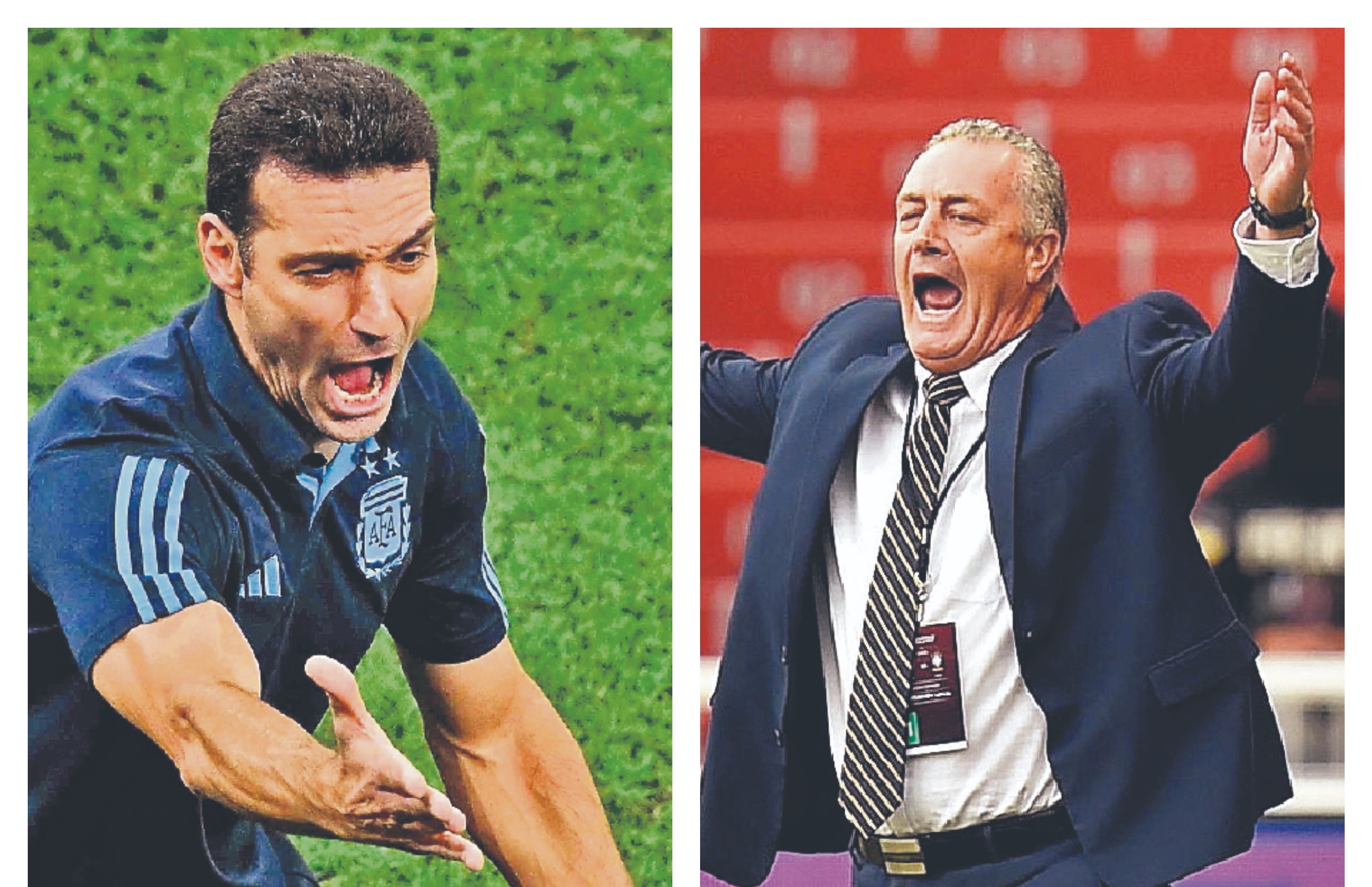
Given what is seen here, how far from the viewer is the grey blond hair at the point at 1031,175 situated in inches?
150

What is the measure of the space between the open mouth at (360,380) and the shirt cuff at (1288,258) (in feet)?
4.96

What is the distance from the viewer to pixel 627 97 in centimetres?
401

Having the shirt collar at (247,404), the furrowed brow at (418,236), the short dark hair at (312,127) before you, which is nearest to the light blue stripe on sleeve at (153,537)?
the shirt collar at (247,404)

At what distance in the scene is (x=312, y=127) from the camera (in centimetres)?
382

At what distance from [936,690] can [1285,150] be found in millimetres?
1074

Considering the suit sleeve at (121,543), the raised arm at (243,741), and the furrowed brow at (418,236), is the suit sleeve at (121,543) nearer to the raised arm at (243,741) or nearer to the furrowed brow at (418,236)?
the raised arm at (243,741)

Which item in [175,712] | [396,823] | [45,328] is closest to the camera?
[396,823]

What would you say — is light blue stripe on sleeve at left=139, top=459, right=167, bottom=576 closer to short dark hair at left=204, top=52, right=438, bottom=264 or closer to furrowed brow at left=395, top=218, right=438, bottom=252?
short dark hair at left=204, top=52, right=438, bottom=264

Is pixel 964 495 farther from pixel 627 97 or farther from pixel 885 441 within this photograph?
pixel 627 97

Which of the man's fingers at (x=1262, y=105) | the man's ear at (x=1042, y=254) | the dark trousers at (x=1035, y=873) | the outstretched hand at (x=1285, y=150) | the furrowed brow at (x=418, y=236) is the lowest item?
the dark trousers at (x=1035, y=873)

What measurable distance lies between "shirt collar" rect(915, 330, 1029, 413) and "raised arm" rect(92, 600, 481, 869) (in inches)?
45.1

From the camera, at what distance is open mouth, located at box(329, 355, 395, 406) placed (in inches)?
152
